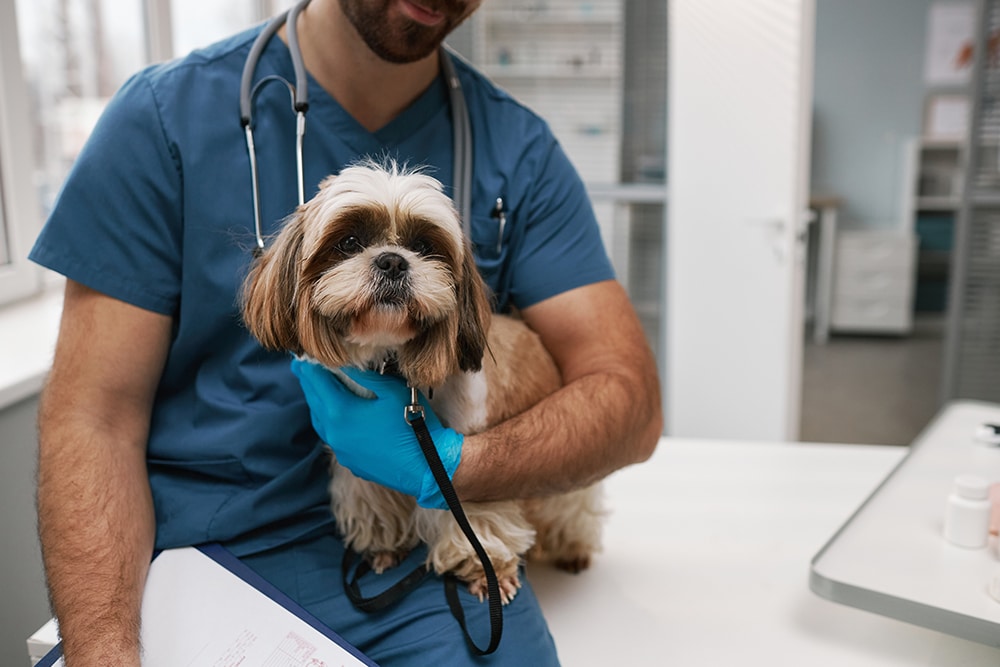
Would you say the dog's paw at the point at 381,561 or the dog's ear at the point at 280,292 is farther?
the dog's paw at the point at 381,561

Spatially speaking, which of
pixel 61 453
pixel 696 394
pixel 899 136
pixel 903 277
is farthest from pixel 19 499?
pixel 899 136

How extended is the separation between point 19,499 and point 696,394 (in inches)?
89.7

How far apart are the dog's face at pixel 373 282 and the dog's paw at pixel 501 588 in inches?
14.6

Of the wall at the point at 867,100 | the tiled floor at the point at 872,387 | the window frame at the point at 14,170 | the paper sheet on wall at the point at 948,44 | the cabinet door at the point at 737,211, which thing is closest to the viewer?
the window frame at the point at 14,170

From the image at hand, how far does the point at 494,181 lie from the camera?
4.73 feet

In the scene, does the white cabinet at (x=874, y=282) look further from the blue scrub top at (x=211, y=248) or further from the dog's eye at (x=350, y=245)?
the dog's eye at (x=350, y=245)

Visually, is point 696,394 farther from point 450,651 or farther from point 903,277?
point 903,277

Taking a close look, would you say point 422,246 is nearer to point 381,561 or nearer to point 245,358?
point 245,358

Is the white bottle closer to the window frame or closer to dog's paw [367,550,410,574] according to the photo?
dog's paw [367,550,410,574]

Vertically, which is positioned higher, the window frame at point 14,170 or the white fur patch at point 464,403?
the window frame at point 14,170

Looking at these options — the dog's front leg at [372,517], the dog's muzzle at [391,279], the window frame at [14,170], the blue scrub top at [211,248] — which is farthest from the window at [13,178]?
the dog's muzzle at [391,279]

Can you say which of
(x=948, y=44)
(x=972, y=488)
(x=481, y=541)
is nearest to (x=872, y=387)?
(x=948, y=44)

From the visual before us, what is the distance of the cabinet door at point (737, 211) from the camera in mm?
2816

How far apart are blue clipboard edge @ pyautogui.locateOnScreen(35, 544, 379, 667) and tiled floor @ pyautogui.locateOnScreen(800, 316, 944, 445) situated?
382 centimetres
